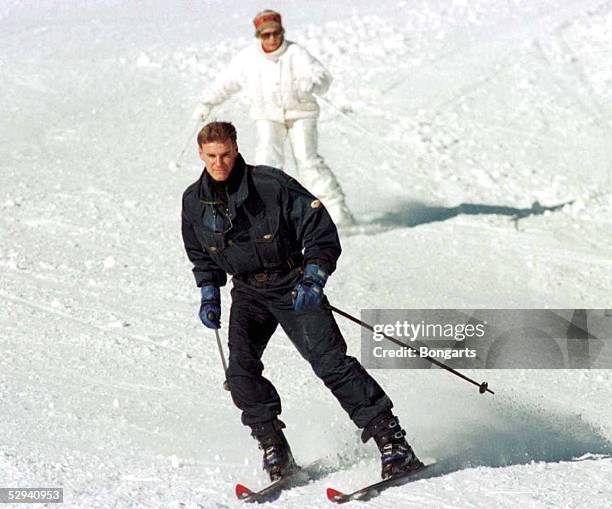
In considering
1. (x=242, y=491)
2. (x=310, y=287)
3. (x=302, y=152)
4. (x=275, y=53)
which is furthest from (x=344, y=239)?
(x=242, y=491)

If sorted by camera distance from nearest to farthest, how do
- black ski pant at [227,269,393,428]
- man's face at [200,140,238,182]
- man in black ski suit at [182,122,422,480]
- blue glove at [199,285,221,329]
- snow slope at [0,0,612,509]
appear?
man's face at [200,140,238,182]
man in black ski suit at [182,122,422,480]
black ski pant at [227,269,393,428]
blue glove at [199,285,221,329]
snow slope at [0,0,612,509]

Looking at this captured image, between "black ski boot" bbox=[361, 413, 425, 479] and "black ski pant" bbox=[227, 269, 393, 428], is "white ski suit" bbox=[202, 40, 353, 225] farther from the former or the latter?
"black ski boot" bbox=[361, 413, 425, 479]

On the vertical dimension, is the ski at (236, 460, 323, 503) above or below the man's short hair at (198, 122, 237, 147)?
below

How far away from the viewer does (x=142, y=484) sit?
610 centimetres

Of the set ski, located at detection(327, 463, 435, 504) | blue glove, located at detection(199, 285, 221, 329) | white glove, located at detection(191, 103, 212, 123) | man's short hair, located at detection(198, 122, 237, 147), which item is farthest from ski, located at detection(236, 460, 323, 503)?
white glove, located at detection(191, 103, 212, 123)

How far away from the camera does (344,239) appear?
11172 mm

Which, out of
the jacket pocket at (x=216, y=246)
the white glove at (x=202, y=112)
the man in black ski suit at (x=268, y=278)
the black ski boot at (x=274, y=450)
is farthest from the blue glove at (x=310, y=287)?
the white glove at (x=202, y=112)

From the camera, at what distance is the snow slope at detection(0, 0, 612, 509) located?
6.61 metres

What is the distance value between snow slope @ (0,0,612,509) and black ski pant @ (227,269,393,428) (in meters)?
0.43

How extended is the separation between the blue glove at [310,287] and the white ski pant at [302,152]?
190 inches

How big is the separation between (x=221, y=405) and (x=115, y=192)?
4.64 meters

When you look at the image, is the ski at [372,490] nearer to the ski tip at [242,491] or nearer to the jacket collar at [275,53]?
the ski tip at [242,491]

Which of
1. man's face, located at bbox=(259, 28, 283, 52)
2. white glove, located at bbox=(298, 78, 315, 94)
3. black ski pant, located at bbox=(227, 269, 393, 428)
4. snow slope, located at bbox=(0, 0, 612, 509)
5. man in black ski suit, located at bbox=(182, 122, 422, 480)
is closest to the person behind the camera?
man in black ski suit, located at bbox=(182, 122, 422, 480)

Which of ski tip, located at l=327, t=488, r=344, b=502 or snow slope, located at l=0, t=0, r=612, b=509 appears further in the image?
snow slope, located at l=0, t=0, r=612, b=509
